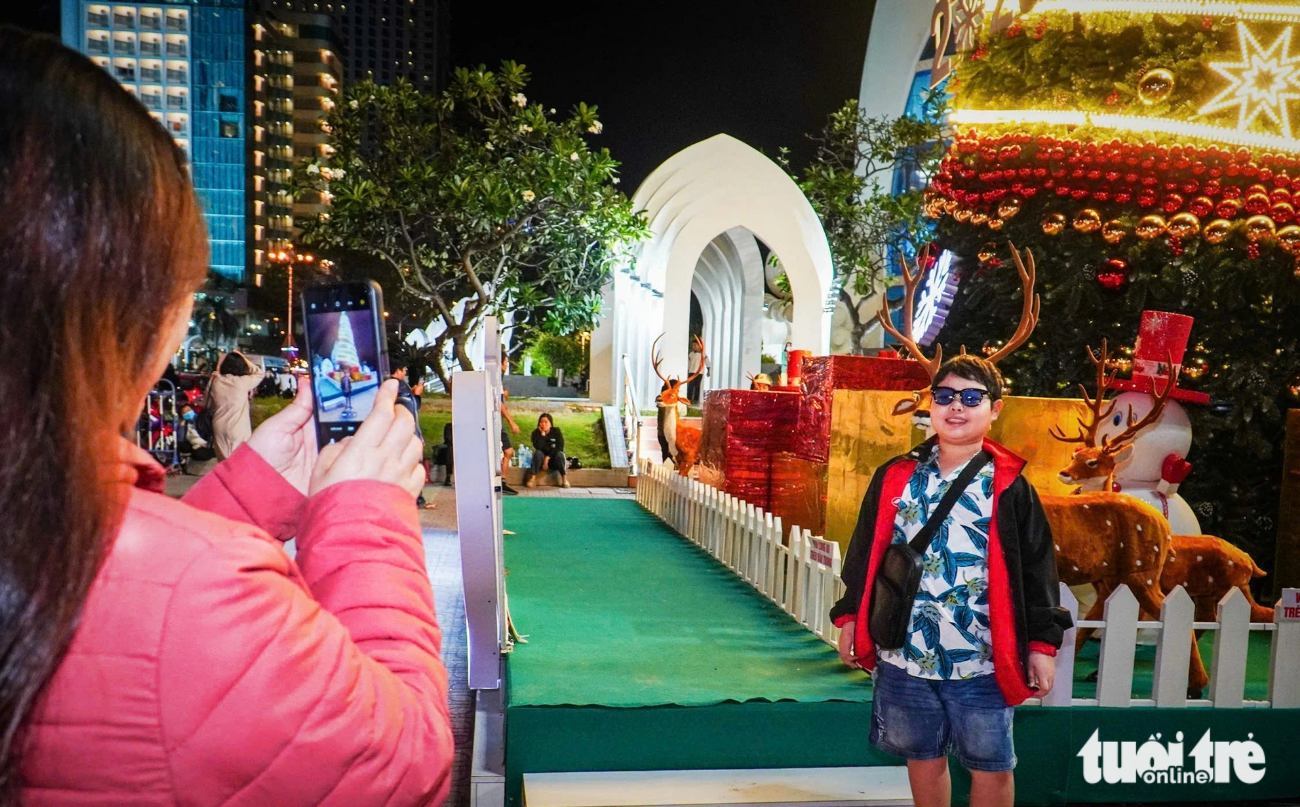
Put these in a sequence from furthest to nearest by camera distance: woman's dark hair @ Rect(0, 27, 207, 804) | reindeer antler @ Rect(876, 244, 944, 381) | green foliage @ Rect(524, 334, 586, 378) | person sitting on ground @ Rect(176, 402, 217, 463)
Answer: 1. green foliage @ Rect(524, 334, 586, 378)
2. person sitting on ground @ Rect(176, 402, 217, 463)
3. reindeer antler @ Rect(876, 244, 944, 381)
4. woman's dark hair @ Rect(0, 27, 207, 804)

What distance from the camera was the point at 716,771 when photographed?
143 inches

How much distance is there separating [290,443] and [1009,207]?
6.63m

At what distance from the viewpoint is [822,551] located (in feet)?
16.4

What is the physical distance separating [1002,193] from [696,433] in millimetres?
5857

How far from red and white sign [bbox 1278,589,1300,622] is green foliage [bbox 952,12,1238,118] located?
13.6 feet

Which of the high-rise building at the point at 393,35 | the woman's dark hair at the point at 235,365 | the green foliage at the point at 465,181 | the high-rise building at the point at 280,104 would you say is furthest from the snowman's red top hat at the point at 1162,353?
the high-rise building at the point at 393,35

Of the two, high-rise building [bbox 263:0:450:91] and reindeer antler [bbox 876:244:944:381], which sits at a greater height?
high-rise building [bbox 263:0:450:91]

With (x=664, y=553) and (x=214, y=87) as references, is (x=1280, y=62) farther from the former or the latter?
(x=214, y=87)

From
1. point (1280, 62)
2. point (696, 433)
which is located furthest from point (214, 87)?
point (1280, 62)

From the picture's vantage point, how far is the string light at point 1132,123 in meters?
6.66

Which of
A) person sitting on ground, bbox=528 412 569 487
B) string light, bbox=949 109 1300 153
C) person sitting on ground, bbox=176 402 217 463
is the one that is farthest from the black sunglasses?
person sitting on ground, bbox=176 402 217 463

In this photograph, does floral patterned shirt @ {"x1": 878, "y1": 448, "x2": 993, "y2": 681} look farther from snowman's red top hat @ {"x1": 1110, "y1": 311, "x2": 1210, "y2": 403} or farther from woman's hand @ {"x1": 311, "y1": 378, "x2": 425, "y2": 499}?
snowman's red top hat @ {"x1": 1110, "y1": 311, "x2": 1210, "y2": 403}

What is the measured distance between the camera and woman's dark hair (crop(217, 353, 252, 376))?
327 inches

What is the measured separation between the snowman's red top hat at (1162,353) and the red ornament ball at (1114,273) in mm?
1425
